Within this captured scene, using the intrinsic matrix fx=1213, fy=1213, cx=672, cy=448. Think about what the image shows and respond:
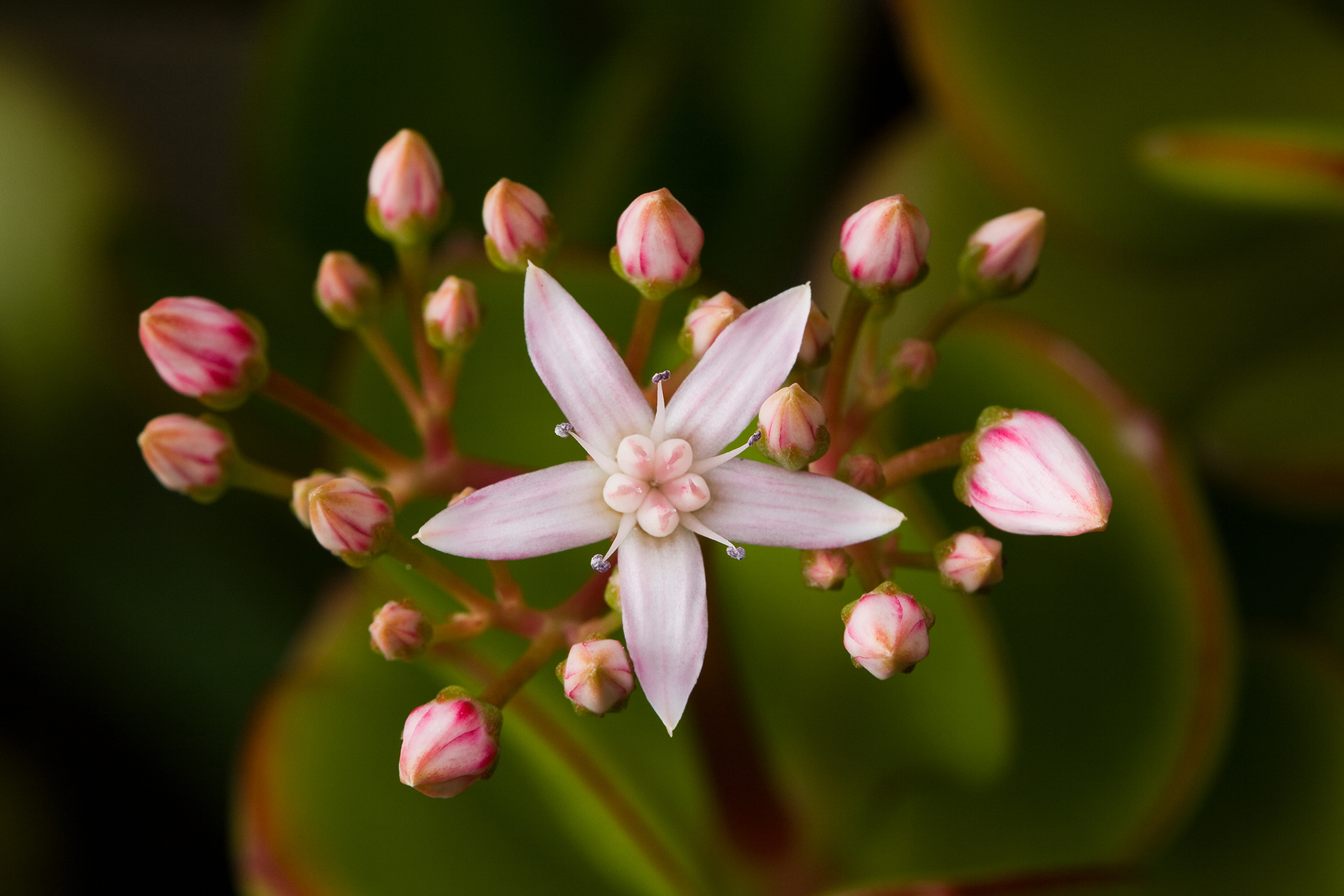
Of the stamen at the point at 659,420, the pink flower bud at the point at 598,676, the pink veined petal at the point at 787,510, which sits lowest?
the pink flower bud at the point at 598,676

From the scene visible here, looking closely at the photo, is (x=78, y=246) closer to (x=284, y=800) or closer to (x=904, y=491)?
(x=284, y=800)

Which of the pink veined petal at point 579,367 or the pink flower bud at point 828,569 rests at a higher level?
the pink veined petal at point 579,367

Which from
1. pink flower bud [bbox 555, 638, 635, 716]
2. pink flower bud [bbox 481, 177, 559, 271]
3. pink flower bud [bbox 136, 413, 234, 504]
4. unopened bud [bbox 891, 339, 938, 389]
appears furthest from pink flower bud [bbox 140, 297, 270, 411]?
unopened bud [bbox 891, 339, 938, 389]

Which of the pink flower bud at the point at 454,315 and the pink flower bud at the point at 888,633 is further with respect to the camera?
the pink flower bud at the point at 454,315

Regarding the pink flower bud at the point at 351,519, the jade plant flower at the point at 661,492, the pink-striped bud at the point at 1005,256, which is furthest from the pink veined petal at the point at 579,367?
the pink-striped bud at the point at 1005,256

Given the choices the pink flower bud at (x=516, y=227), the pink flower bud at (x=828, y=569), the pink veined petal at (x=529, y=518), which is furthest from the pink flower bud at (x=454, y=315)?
the pink flower bud at (x=828, y=569)

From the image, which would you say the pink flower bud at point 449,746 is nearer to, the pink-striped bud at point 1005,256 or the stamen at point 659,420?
the stamen at point 659,420
